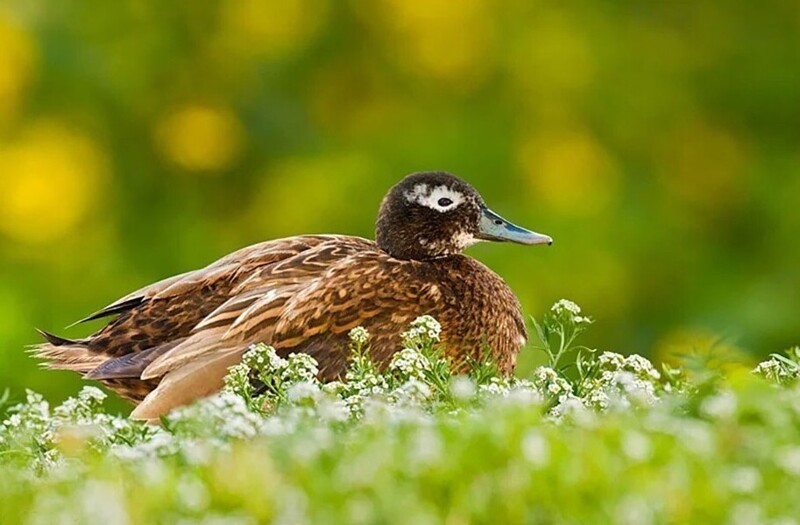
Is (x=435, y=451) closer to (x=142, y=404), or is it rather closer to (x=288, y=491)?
(x=288, y=491)

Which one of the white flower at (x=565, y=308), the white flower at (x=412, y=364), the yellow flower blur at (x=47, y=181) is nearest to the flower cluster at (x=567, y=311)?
the white flower at (x=565, y=308)

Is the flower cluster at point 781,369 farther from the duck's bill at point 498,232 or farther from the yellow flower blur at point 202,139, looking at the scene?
the yellow flower blur at point 202,139

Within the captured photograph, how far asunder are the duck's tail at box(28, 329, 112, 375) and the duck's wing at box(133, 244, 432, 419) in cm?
43

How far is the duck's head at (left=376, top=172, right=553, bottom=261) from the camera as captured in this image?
6711 millimetres

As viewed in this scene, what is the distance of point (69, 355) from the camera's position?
652 cm

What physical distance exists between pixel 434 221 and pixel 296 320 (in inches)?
35.5

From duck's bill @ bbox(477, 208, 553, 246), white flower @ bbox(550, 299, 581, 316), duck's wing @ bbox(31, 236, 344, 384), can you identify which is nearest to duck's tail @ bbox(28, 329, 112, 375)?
duck's wing @ bbox(31, 236, 344, 384)

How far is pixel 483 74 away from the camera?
10797mm

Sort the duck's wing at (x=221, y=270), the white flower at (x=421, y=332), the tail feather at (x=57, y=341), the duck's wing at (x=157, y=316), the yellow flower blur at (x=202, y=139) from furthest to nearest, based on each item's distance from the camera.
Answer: the yellow flower blur at (x=202, y=139) → the tail feather at (x=57, y=341) → the duck's wing at (x=221, y=270) → the duck's wing at (x=157, y=316) → the white flower at (x=421, y=332)

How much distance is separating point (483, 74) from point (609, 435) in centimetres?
729

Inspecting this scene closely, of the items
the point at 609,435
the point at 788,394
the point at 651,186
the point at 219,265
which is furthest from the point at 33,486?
the point at 651,186

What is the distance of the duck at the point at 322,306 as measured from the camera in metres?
5.95

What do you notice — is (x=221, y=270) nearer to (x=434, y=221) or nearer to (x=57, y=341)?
(x=57, y=341)

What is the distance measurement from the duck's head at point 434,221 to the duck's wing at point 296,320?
0.37 meters
